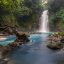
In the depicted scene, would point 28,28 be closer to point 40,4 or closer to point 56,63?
point 40,4

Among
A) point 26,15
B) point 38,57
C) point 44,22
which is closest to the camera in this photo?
point 38,57

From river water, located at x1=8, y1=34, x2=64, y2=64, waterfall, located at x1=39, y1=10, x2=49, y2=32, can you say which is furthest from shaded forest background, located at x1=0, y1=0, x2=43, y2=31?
river water, located at x1=8, y1=34, x2=64, y2=64

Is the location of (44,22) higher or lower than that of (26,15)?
lower

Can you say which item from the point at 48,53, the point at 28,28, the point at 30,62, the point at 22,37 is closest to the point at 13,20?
the point at 28,28

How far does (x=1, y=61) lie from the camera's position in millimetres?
16500

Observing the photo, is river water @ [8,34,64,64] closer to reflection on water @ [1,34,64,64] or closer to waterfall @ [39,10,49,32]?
reflection on water @ [1,34,64,64]

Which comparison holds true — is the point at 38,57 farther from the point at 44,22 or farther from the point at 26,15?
the point at 44,22

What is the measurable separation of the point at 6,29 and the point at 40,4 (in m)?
19.3

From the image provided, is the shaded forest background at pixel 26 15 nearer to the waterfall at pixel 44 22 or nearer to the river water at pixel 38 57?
the waterfall at pixel 44 22

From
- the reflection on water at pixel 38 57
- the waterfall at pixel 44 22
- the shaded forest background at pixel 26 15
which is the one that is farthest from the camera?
the waterfall at pixel 44 22

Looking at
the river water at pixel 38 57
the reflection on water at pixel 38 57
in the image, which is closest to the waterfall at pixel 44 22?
the river water at pixel 38 57

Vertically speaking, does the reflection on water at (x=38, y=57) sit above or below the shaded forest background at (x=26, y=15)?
below

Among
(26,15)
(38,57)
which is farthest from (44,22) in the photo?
(38,57)

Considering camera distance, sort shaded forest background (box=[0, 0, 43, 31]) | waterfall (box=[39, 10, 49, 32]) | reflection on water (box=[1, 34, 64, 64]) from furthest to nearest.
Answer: waterfall (box=[39, 10, 49, 32]), shaded forest background (box=[0, 0, 43, 31]), reflection on water (box=[1, 34, 64, 64])
